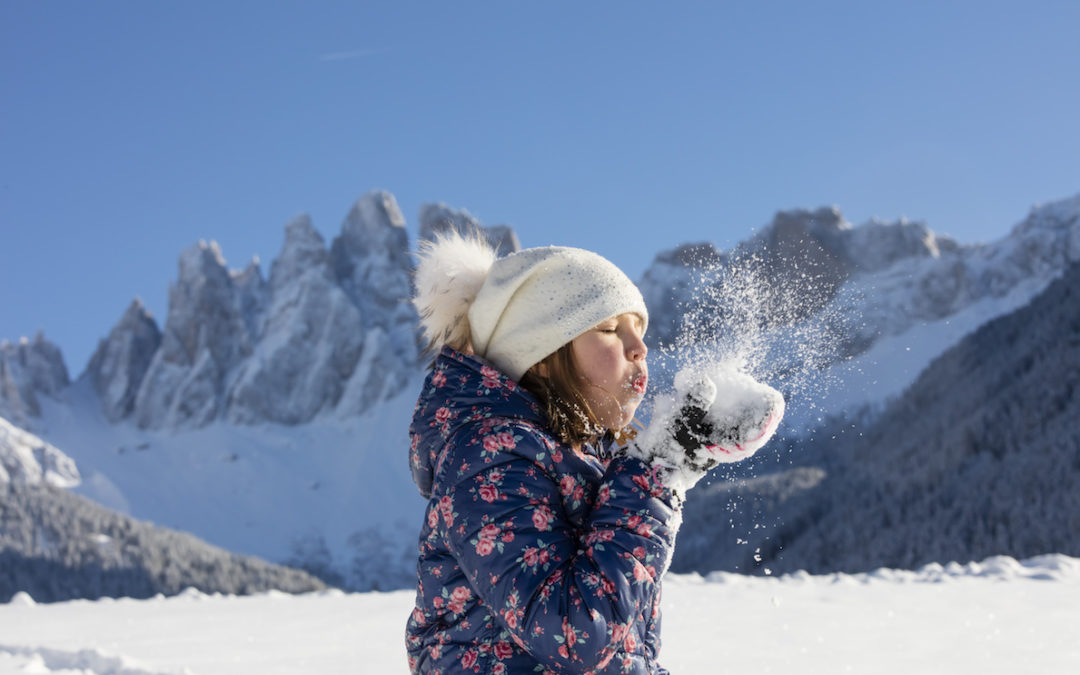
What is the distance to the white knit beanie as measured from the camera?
5.47ft

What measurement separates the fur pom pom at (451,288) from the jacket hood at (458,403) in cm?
15

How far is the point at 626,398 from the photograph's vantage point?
5.55ft

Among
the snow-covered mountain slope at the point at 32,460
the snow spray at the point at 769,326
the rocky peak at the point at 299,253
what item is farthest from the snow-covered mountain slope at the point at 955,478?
the snow-covered mountain slope at the point at 32,460

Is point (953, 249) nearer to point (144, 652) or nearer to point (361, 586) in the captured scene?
point (361, 586)

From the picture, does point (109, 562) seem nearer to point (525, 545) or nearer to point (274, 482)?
point (274, 482)

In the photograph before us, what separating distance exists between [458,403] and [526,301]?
0.26m

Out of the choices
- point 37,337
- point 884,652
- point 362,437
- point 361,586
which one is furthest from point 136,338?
point 884,652

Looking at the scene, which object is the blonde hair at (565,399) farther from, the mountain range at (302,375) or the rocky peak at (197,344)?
the rocky peak at (197,344)

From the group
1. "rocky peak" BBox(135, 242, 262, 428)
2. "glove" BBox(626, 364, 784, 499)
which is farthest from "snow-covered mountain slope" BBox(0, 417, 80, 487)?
"glove" BBox(626, 364, 784, 499)

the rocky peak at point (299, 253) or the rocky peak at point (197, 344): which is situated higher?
the rocky peak at point (299, 253)

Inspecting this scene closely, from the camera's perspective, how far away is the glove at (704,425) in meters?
1.43

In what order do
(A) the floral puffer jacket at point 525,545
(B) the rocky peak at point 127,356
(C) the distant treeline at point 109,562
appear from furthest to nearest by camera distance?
1. (B) the rocky peak at point 127,356
2. (C) the distant treeline at point 109,562
3. (A) the floral puffer jacket at point 525,545

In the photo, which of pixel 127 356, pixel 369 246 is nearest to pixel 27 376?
pixel 127 356

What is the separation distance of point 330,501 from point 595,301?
131m
